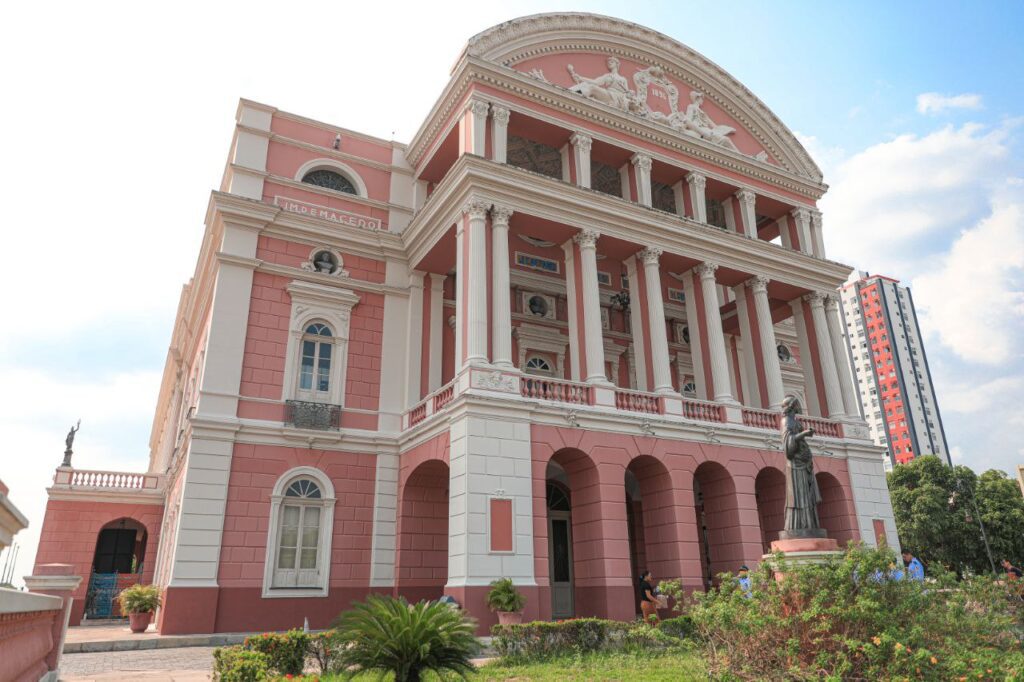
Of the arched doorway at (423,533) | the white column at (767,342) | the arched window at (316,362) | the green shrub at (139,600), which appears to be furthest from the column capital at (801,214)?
the green shrub at (139,600)

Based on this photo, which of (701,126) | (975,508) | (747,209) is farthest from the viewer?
(975,508)

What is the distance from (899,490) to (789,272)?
24925mm

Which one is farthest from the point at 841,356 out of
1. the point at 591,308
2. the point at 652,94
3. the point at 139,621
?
the point at 139,621

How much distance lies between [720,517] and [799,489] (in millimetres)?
6858

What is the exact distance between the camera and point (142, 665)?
Result: 11359mm

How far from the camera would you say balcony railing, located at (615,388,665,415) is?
57.1 ft

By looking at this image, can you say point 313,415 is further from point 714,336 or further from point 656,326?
point 714,336

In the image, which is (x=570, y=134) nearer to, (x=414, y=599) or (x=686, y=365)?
(x=686, y=365)

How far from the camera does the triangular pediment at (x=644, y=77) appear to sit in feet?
65.8

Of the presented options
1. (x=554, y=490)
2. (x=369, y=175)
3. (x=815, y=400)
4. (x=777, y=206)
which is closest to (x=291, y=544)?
(x=554, y=490)

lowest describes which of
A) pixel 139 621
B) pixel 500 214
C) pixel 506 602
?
pixel 139 621

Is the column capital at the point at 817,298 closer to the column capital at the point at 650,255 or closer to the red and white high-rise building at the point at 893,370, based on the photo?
the column capital at the point at 650,255

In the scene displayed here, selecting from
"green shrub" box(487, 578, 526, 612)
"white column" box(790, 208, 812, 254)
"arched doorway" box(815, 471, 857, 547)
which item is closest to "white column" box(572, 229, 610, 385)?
"green shrub" box(487, 578, 526, 612)

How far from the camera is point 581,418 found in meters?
16.4
